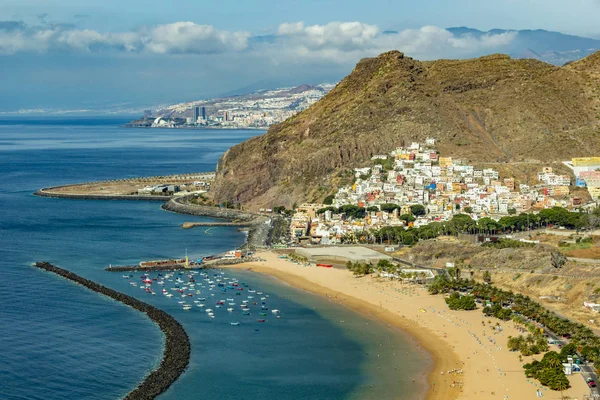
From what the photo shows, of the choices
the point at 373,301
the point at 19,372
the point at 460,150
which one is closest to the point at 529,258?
the point at 373,301

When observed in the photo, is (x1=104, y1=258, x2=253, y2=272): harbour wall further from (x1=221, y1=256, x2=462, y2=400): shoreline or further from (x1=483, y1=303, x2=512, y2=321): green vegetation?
(x1=483, y1=303, x2=512, y2=321): green vegetation

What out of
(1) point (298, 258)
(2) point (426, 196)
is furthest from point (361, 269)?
(2) point (426, 196)

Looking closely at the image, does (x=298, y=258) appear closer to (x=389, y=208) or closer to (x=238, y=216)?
(x=389, y=208)

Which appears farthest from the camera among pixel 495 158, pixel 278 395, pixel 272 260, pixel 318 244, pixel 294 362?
pixel 495 158

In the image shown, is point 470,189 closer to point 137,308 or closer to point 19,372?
point 137,308

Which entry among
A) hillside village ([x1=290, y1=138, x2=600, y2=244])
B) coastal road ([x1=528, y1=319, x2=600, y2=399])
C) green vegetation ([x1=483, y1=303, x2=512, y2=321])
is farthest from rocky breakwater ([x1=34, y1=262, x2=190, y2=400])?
hillside village ([x1=290, y1=138, x2=600, y2=244])
